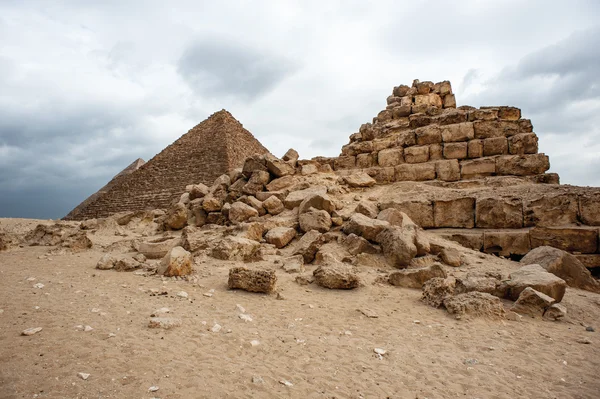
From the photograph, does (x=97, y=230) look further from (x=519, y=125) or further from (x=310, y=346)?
(x=519, y=125)

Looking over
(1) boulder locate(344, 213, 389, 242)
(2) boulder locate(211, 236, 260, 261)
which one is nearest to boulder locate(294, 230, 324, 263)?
(1) boulder locate(344, 213, 389, 242)

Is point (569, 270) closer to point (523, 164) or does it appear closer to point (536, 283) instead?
point (536, 283)

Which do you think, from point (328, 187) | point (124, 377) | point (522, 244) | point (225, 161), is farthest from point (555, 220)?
point (225, 161)

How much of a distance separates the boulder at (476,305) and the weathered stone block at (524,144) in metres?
5.38

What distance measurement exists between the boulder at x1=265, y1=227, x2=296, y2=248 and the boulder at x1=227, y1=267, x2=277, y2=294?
87.8 inches

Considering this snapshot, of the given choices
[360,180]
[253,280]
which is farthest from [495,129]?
[253,280]

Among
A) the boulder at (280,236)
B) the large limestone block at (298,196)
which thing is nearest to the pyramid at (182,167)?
the large limestone block at (298,196)

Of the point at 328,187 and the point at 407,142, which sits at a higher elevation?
the point at 407,142

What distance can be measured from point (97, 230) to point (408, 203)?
8.85 metres

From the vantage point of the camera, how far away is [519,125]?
8.09 m

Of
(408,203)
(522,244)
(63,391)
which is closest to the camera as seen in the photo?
(63,391)

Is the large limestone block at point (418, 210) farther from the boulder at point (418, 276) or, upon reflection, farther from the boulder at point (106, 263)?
the boulder at point (106, 263)

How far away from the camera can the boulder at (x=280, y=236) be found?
6.58 meters

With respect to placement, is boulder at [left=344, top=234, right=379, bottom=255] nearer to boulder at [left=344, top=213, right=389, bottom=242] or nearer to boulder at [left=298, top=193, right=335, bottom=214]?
boulder at [left=344, top=213, right=389, bottom=242]
